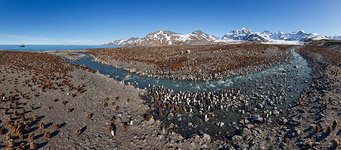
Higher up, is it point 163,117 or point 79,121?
point 79,121

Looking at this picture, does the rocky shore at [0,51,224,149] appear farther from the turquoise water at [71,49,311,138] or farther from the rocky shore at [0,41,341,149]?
the turquoise water at [71,49,311,138]

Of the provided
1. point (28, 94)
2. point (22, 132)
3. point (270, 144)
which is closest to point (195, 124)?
point (270, 144)

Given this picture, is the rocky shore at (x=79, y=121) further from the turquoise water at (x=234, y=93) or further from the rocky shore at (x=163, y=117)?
the turquoise water at (x=234, y=93)

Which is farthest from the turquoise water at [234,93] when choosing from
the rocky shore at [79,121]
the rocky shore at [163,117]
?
the rocky shore at [79,121]

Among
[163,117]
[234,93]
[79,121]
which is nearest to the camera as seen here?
[79,121]

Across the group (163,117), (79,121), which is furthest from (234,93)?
(79,121)

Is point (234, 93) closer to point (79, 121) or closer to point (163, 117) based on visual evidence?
point (163, 117)

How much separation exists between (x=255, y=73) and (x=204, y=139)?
28.1 metres

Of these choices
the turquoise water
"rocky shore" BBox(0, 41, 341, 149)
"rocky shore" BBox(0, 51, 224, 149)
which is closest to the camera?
"rocky shore" BBox(0, 51, 224, 149)

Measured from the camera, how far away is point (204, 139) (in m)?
16.2

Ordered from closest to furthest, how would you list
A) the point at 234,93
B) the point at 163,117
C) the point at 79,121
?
the point at 79,121, the point at 163,117, the point at 234,93

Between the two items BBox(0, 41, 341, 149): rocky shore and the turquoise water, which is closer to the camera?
BBox(0, 41, 341, 149): rocky shore

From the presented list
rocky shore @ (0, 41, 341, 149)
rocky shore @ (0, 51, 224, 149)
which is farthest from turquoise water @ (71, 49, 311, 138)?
rocky shore @ (0, 51, 224, 149)

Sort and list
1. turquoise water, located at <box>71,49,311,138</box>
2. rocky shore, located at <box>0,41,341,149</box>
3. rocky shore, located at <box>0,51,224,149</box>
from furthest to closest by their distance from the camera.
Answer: turquoise water, located at <box>71,49,311,138</box>, rocky shore, located at <box>0,41,341,149</box>, rocky shore, located at <box>0,51,224,149</box>
